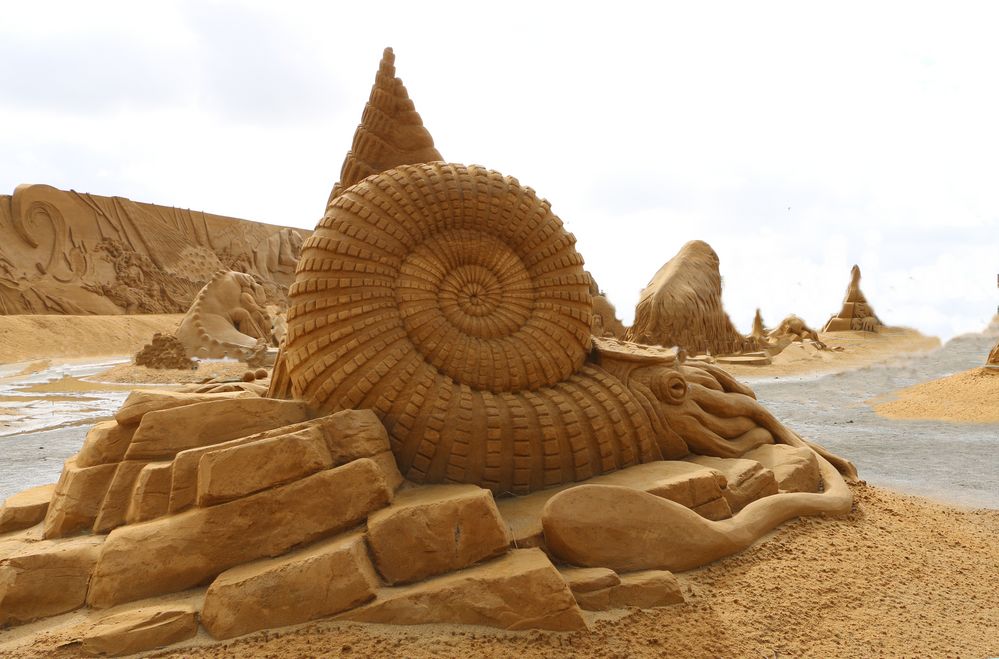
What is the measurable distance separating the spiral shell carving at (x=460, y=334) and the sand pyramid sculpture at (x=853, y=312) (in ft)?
56.1

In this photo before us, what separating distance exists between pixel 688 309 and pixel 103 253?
1701 cm

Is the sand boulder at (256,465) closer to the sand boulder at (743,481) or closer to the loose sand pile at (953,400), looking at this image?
Result: the sand boulder at (743,481)

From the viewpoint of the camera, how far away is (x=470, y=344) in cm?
293

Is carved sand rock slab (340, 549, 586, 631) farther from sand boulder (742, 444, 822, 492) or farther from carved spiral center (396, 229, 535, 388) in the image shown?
sand boulder (742, 444, 822, 492)

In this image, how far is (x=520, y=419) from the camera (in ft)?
9.30

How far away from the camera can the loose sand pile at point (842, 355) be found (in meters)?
11.1

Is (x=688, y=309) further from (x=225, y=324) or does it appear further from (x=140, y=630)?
(x=140, y=630)

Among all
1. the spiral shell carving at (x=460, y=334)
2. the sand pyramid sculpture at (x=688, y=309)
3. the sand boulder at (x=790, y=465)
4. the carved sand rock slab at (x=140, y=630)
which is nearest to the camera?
the carved sand rock slab at (x=140, y=630)

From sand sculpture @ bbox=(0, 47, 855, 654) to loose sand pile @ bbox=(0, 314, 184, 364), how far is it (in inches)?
513

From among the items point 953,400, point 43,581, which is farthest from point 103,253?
point 953,400

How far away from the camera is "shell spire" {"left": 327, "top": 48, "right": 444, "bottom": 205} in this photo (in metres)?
3.73

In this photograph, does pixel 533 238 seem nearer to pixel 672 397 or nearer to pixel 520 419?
pixel 520 419

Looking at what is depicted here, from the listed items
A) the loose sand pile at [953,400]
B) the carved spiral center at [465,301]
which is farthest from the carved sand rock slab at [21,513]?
the loose sand pile at [953,400]

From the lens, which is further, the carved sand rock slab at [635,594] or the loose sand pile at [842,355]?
the loose sand pile at [842,355]
